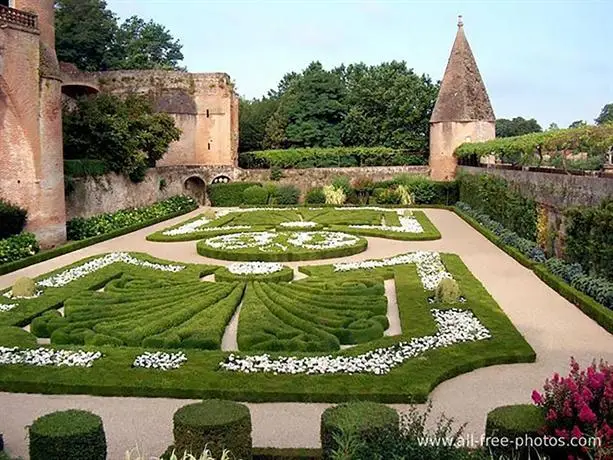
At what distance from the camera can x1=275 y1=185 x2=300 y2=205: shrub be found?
Result: 40250mm

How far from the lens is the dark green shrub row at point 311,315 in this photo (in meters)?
10.9

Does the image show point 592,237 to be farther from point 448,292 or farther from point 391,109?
point 391,109

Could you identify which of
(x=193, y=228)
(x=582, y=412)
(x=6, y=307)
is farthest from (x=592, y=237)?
(x=193, y=228)

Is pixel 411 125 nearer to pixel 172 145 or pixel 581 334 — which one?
pixel 172 145

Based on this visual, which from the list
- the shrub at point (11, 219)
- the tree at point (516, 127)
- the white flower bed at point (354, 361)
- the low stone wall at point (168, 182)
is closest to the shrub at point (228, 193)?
the low stone wall at point (168, 182)

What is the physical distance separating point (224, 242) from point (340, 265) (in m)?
5.38

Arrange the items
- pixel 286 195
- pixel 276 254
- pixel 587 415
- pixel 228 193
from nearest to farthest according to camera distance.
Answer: pixel 587 415 < pixel 276 254 < pixel 286 195 < pixel 228 193

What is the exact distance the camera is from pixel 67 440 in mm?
6258

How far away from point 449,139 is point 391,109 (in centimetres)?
1088

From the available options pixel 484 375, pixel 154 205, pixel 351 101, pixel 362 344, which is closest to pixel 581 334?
pixel 484 375

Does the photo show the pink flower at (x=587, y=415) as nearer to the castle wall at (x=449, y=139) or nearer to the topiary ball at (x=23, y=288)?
the topiary ball at (x=23, y=288)

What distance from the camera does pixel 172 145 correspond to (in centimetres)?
4738

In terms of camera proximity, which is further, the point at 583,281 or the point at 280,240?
the point at 280,240

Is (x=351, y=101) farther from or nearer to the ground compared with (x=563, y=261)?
farther from the ground
